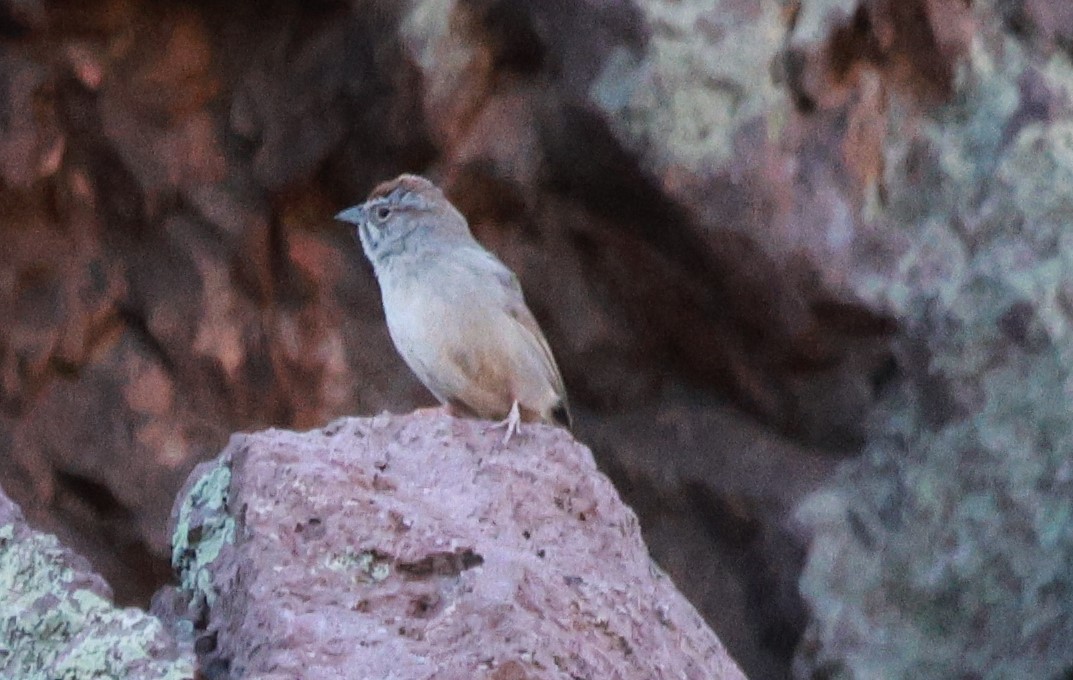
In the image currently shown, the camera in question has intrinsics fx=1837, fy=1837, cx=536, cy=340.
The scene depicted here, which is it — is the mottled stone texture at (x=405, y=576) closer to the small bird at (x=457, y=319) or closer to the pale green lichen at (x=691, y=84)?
the small bird at (x=457, y=319)

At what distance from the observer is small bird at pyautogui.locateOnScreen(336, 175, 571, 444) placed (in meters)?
5.55

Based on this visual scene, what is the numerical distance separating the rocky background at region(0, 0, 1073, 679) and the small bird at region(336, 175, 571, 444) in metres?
0.77

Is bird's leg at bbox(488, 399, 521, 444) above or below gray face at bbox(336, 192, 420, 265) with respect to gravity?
above

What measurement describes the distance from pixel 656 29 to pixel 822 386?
1.36 m

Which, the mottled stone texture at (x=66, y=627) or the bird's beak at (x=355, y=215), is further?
the bird's beak at (x=355, y=215)

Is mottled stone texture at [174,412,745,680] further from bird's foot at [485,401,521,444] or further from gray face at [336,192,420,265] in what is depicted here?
gray face at [336,192,420,265]

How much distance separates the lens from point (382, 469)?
3574 mm

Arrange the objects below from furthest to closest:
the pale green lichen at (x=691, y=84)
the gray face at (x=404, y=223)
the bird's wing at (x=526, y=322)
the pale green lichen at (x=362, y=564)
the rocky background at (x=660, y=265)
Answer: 1. the pale green lichen at (x=691, y=84)
2. the rocky background at (x=660, y=265)
3. the gray face at (x=404, y=223)
4. the bird's wing at (x=526, y=322)
5. the pale green lichen at (x=362, y=564)

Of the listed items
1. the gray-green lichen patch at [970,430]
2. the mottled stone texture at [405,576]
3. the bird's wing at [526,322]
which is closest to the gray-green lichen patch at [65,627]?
the mottled stone texture at [405,576]

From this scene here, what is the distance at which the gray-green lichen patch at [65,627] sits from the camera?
2.87 metres

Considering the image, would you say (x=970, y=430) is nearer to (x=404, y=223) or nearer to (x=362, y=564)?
(x=404, y=223)

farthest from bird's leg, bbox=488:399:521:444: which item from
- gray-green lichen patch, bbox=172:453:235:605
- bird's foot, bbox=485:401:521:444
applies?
gray-green lichen patch, bbox=172:453:235:605

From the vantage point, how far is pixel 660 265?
255 inches

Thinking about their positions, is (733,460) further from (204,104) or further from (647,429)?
(204,104)
